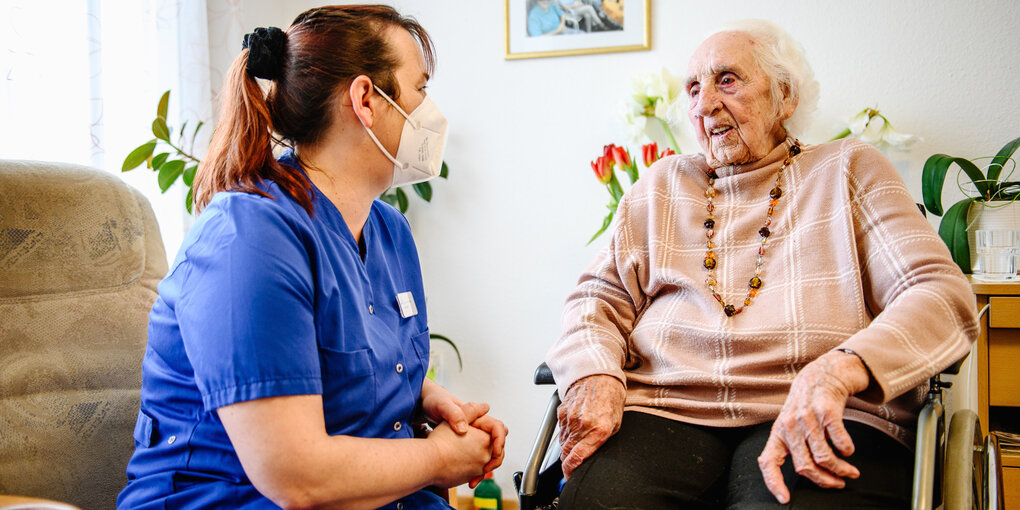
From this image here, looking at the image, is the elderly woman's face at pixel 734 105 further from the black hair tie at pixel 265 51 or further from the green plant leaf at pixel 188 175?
the green plant leaf at pixel 188 175

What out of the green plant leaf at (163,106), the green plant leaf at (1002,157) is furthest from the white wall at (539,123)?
the green plant leaf at (163,106)

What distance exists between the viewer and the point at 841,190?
4.33ft

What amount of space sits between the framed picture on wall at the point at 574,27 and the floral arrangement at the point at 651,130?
173 millimetres

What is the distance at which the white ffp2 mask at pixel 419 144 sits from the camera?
1192mm

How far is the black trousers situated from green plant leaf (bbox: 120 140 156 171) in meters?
1.48

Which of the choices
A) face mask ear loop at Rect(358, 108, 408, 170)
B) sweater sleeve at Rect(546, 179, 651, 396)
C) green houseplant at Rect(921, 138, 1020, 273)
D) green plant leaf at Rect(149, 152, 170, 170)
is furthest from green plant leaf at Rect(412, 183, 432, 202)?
green houseplant at Rect(921, 138, 1020, 273)

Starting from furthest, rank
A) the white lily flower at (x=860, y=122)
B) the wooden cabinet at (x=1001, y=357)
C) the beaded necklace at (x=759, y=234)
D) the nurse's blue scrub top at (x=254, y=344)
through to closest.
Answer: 1. the white lily flower at (x=860, y=122)
2. the wooden cabinet at (x=1001, y=357)
3. the beaded necklace at (x=759, y=234)
4. the nurse's blue scrub top at (x=254, y=344)

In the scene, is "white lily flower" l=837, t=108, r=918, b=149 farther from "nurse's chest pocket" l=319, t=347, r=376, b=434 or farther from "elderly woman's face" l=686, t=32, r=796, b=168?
"nurse's chest pocket" l=319, t=347, r=376, b=434

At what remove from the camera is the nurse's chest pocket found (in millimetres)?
974

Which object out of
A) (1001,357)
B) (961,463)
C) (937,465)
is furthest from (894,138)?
(961,463)

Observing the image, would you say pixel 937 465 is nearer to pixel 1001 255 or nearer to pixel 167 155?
pixel 1001 255

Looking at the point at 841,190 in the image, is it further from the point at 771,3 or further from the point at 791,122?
the point at 771,3

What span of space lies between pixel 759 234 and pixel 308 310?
2.88 ft

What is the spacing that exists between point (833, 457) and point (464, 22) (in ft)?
6.54
